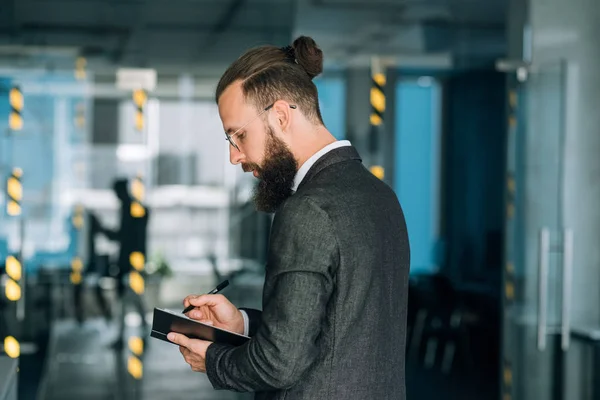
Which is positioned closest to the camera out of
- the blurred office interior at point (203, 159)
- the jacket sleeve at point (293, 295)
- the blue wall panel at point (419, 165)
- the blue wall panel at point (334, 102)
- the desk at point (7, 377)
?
the jacket sleeve at point (293, 295)

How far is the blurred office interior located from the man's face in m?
3.05

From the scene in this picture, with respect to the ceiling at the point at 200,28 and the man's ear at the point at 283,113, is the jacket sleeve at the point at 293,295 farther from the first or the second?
the ceiling at the point at 200,28

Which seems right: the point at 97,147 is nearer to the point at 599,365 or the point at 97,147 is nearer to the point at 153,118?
the point at 153,118

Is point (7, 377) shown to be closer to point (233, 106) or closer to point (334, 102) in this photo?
point (233, 106)

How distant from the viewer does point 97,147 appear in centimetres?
502

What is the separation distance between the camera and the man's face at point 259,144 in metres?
1.56

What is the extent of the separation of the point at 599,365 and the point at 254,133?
3353 millimetres

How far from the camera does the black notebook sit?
5.17ft

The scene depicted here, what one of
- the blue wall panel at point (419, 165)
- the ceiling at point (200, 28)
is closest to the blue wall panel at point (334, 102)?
the ceiling at point (200, 28)

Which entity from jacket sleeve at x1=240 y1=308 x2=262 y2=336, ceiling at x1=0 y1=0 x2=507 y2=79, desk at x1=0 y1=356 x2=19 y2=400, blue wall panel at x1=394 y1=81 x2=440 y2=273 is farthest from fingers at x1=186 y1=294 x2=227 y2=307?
blue wall panel at x1=394 y1=81 x2=440 y2=273

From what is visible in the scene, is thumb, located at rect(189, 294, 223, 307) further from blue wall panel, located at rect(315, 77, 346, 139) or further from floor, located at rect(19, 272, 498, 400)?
blue wall panel, located at rect(315, 77, 346, 139)

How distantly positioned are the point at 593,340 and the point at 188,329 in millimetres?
3193

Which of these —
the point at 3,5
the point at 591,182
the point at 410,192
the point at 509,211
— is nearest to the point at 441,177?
the point at 410,192

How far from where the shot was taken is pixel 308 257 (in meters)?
1.43
